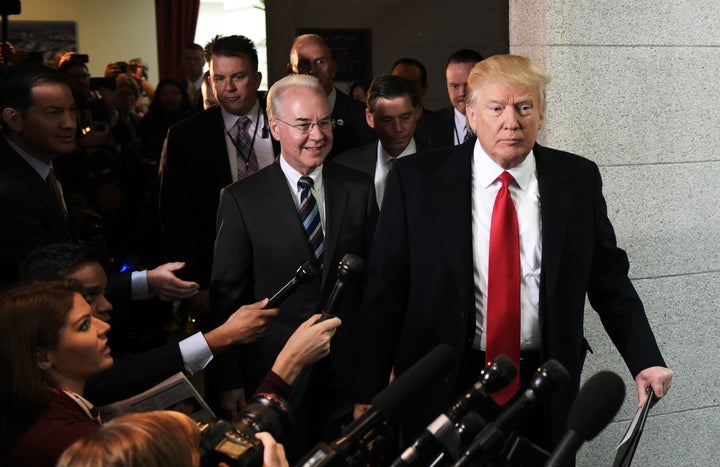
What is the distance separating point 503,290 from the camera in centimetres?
236

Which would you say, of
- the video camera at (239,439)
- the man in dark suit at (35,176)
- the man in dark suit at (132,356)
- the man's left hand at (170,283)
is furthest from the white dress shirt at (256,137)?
the video camera at (239,439)

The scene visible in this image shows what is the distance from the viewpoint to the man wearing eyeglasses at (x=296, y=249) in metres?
2.88

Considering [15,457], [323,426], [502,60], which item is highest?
[502,60]

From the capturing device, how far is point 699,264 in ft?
11.4

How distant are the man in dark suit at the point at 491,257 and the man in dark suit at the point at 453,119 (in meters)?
1.53

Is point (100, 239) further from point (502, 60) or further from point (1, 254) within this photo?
point (502, 60)

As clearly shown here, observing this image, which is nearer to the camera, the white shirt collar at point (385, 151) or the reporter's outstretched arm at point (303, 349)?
the reporter's outstretched arm at point (303, 349)

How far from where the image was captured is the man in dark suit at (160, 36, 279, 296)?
12.7 feet

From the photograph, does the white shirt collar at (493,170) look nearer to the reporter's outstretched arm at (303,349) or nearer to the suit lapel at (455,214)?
the suit lapel at (455,214)

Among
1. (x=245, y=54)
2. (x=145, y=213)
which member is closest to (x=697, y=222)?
(x=245, y=54)

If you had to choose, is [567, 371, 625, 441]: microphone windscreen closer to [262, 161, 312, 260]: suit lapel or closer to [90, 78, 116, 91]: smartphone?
[262, 161, 312, 260]: suit lapel

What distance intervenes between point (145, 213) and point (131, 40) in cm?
813

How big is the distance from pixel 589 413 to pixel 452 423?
20cm

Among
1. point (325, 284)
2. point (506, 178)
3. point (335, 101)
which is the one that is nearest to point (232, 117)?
point (335, 101)
